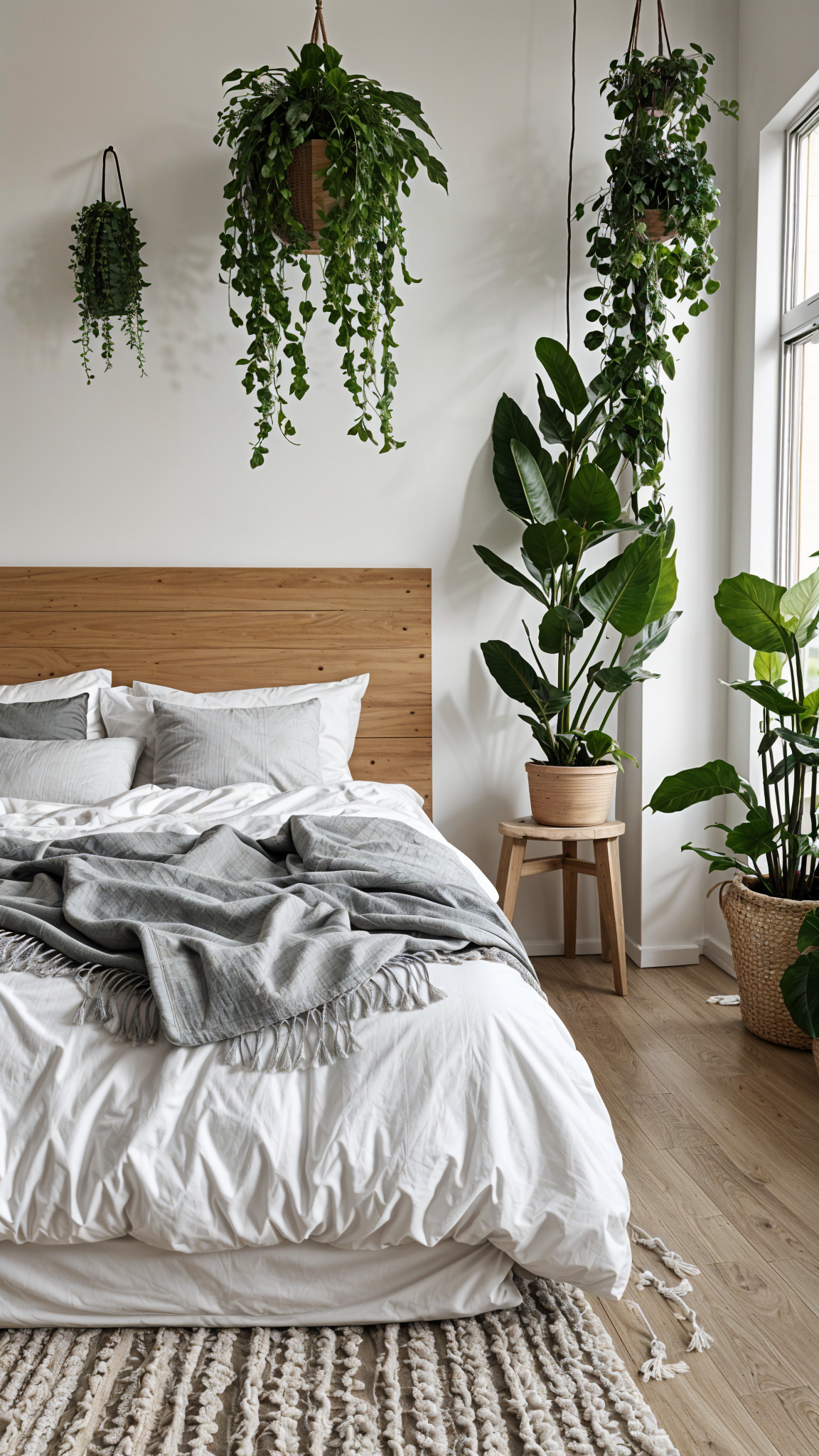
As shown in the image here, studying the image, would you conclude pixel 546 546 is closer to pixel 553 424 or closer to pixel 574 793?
pixel 553 424

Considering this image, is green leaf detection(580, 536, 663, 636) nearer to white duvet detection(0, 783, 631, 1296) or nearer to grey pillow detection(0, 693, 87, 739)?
grey pillow detection(0, 693, 87, 739)

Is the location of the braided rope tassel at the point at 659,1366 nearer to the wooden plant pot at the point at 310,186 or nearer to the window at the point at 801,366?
the window at the point at 801,366

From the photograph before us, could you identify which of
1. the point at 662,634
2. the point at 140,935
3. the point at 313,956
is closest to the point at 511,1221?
the point at 313,956

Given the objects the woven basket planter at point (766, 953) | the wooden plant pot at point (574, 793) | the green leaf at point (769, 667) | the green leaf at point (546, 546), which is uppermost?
the green leaf at point (546, 546)

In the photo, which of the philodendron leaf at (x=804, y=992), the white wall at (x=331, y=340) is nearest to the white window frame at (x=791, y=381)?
the white wall at (x=331, y=340)

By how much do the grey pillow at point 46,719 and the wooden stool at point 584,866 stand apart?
4.50 feet

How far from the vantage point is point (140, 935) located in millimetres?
1686

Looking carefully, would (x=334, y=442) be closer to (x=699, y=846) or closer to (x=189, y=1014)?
(x=699, y=846)

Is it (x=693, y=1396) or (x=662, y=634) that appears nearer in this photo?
(x=693, y=1396)

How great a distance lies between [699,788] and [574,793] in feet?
1.42

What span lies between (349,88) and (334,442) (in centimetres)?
104

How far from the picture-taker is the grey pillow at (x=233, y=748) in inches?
117

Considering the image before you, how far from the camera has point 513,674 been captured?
10.7 feet

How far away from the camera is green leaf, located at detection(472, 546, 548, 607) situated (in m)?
3.25
